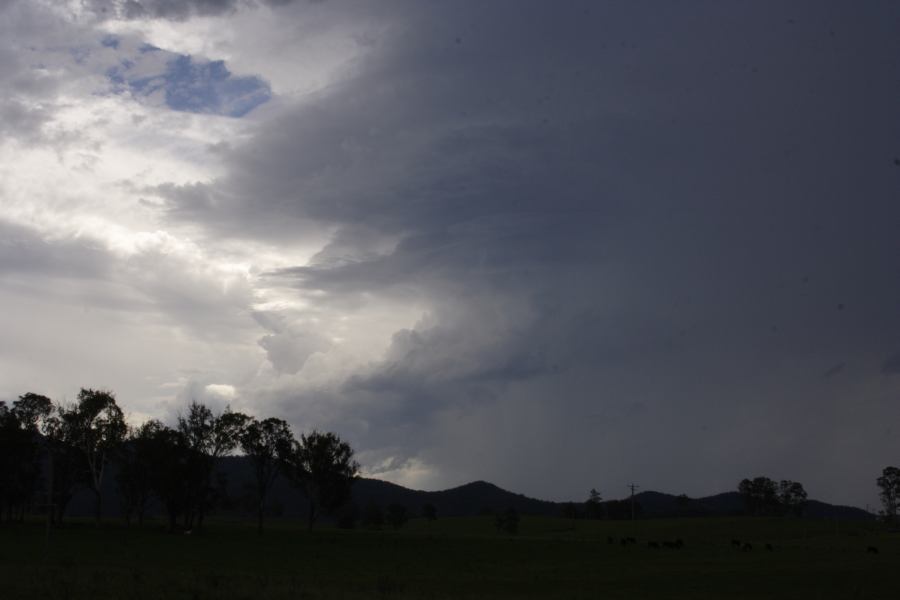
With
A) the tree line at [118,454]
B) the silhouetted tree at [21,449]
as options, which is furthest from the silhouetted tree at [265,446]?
the silhouetted tree at [21,449]

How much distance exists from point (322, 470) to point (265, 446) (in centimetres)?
1066

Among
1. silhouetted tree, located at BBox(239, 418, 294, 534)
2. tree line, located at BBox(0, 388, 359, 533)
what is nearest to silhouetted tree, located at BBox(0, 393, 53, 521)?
tree line, located at BBox(0, 388, 359, 533)

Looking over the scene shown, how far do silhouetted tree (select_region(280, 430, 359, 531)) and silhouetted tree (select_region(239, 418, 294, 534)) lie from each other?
197cm

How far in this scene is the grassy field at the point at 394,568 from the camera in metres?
31.9

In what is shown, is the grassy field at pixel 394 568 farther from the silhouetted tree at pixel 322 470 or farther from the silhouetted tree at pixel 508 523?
the silhouetted tree at pixel 508 523

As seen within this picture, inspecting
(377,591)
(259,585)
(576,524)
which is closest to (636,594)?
(377,591)

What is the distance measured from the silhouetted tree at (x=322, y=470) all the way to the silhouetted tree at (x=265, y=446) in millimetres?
1970

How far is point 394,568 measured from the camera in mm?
58062

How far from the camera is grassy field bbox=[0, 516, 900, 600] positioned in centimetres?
3189

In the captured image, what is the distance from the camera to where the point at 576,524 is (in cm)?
17288

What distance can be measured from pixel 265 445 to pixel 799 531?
Answer: 93404 millimetres

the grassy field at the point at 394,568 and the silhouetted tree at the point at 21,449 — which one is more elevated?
the silhouetted tree at the point at 21,449

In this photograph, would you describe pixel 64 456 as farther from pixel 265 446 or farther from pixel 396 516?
pixel 396 516

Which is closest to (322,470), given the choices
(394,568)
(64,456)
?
(64,456)
